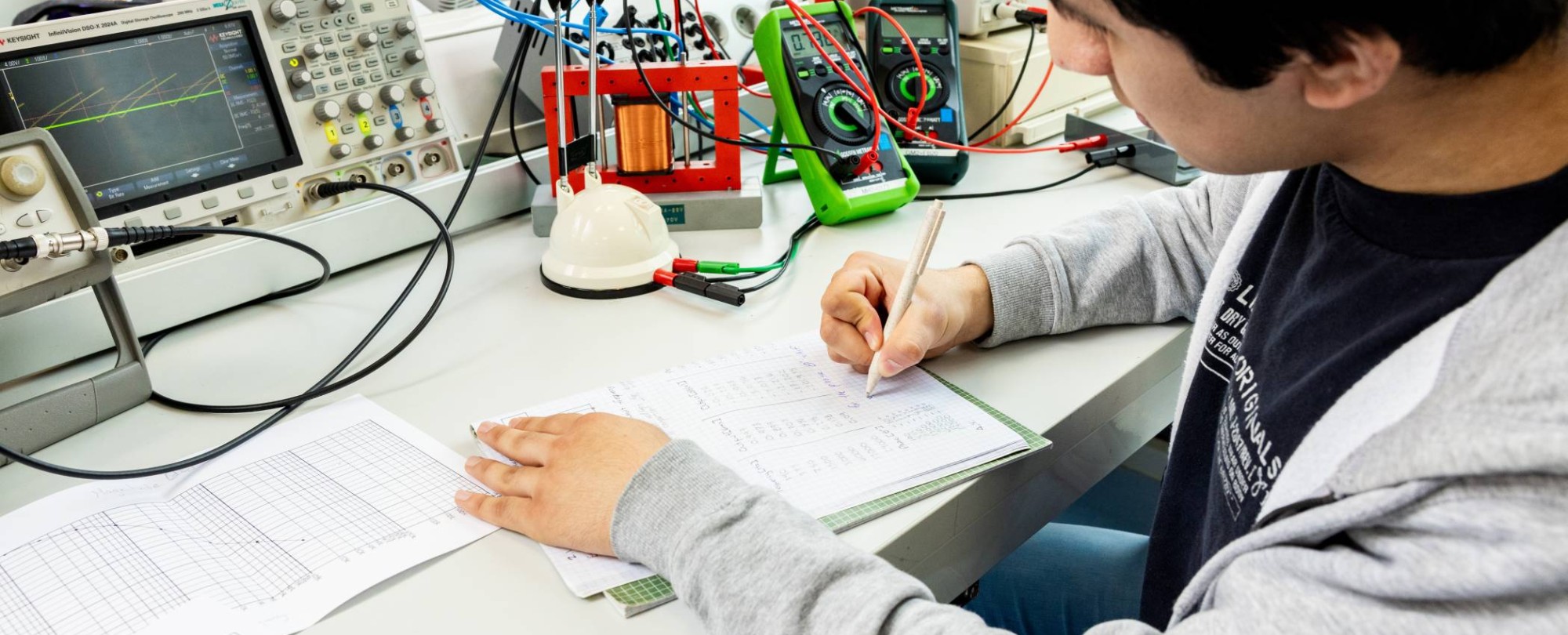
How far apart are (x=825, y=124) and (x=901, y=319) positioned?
44 cm

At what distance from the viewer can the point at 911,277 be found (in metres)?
0.81

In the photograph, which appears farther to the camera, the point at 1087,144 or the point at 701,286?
the point at 1087,144

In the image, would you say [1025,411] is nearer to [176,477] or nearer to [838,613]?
[838,613]

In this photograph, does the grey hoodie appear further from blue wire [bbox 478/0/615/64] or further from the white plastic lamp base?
blue wire [bbox 478/0/615/64]

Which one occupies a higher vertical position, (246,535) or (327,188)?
(327,188)

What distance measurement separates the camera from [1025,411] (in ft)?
2.65

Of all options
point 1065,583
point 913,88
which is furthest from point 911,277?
point 913,88

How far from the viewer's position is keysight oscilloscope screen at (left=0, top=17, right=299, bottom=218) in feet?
2.89

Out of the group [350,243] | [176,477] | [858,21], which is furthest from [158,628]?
[858,21]

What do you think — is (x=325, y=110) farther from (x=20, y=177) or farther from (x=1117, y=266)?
(x=1117, y=266)

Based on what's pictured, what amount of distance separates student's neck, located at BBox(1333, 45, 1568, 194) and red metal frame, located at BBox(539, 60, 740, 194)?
76cm

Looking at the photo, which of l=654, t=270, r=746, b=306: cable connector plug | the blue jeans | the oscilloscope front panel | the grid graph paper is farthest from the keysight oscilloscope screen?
the blue jeans

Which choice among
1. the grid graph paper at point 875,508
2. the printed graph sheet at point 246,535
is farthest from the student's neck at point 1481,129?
the printed graph sheet at point 246,535

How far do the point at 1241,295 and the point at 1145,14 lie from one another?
33cm
